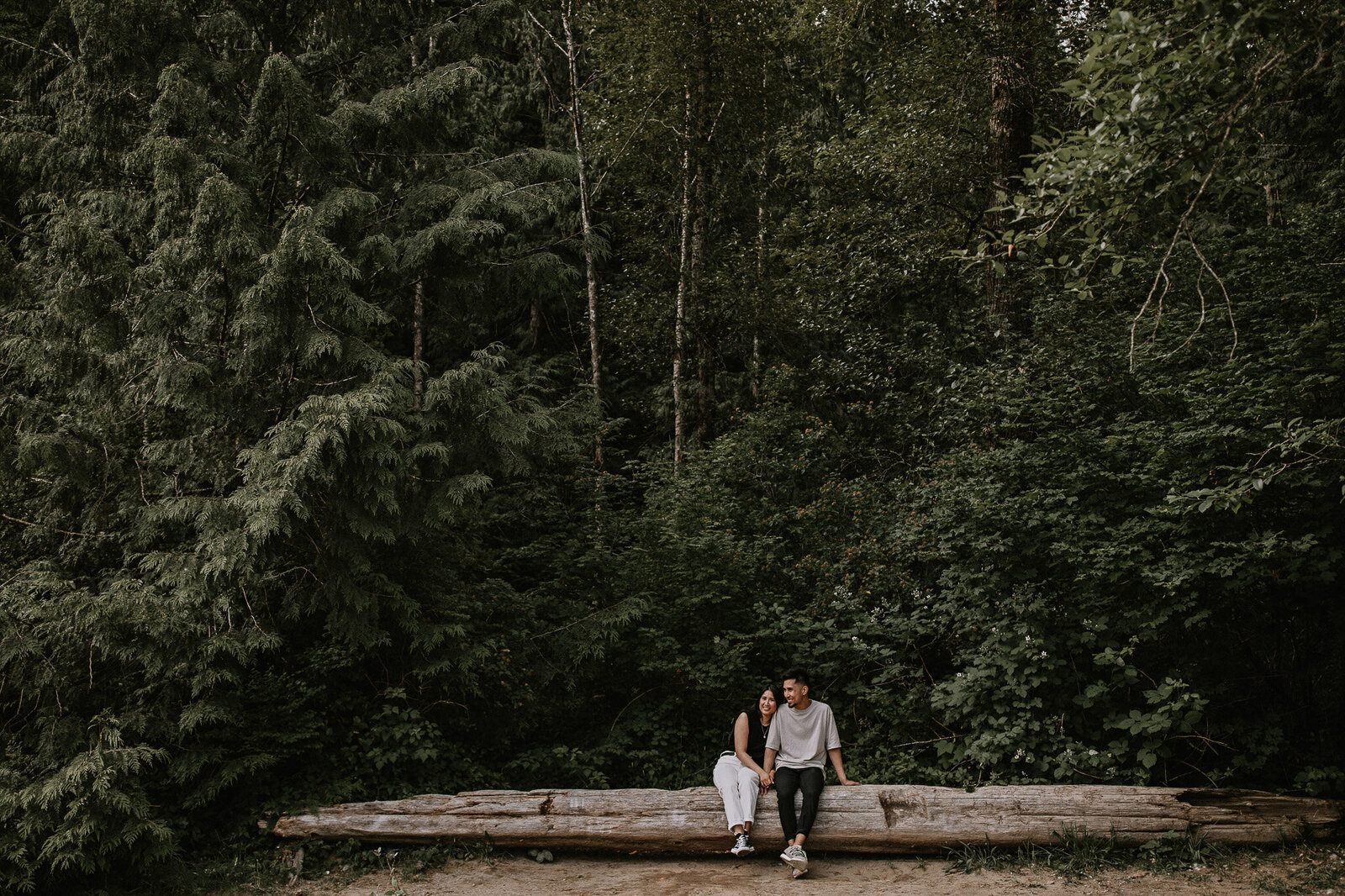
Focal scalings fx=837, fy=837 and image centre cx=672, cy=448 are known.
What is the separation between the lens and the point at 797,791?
604 centimetres

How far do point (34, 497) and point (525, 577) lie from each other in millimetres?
4375

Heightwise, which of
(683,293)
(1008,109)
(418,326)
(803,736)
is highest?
(1008,109)

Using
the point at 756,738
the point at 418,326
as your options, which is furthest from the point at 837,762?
the point at 418,326

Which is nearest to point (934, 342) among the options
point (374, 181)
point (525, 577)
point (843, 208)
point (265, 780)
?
point (843, 208)

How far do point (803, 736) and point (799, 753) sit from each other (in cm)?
12

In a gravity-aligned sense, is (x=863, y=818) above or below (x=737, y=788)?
below

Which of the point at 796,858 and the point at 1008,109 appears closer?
the point at 796,858

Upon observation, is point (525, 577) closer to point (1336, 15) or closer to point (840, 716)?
point (840, 716)

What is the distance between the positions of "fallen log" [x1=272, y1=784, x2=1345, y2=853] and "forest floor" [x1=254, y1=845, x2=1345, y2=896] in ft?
0.44

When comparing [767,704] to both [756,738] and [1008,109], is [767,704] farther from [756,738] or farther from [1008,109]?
[1008,109]

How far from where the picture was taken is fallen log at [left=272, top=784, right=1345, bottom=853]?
5.65 meters

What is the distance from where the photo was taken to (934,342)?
398 inches

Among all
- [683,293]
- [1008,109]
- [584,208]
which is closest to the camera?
[1008,109]

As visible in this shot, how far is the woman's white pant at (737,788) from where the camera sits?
5.88 metres
